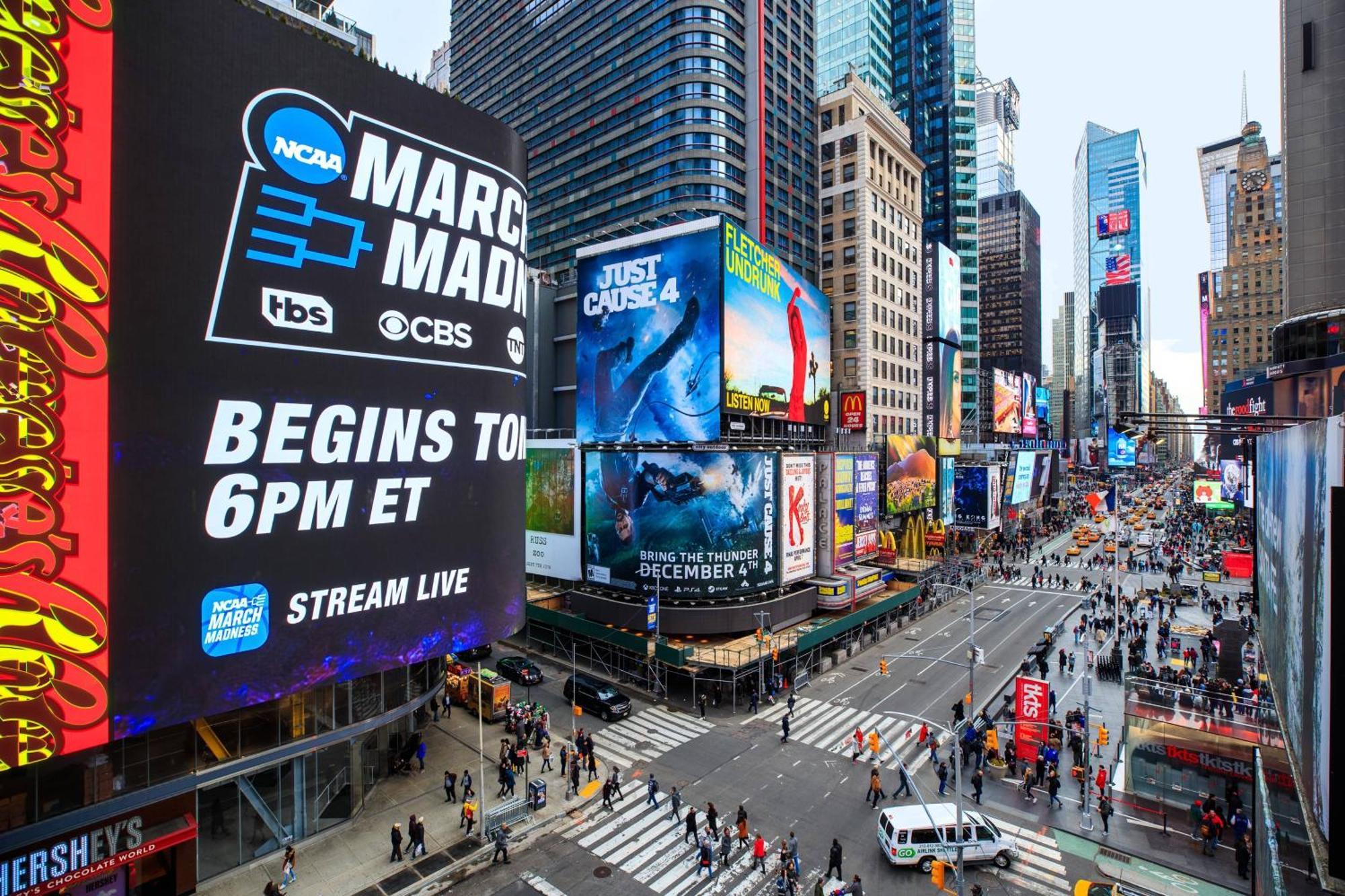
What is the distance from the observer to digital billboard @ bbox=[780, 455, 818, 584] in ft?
139

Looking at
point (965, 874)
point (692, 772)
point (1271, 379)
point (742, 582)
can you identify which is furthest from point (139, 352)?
point (1271, 379)

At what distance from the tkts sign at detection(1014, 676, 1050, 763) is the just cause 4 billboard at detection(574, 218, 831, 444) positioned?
21.3 metres

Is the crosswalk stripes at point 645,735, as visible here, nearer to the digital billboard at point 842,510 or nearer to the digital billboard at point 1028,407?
the digital billboard at point 842,510

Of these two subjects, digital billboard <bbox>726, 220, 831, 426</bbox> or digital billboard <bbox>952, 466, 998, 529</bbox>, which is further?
digital billboard <bbox>952, 466, 998, 529</bbox>

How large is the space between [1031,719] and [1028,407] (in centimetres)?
8575

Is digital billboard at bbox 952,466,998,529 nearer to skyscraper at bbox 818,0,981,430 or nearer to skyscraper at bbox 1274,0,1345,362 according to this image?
skyscraper at bbox 1274,0,1345,362

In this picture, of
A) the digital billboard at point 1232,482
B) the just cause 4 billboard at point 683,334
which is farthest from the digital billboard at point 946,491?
the just cause 4 billboard at point 683,334

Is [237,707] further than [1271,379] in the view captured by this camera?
No

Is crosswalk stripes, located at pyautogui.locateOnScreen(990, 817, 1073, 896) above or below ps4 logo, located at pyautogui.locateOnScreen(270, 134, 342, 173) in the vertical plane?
below

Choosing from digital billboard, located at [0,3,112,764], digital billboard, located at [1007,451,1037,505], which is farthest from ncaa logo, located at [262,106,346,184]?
digital billboard, located at [1007,451,1037,505]

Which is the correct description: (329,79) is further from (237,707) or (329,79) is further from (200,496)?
(237,707)

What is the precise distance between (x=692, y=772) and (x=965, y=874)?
10.2 meters

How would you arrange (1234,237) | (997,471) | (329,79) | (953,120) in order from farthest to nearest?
(1234,237) < (953,120) < (997,471) < (329,79)

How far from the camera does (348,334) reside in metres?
20.2
